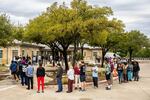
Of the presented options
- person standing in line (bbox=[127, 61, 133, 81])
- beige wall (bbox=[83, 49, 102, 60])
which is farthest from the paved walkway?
beige wall (bbox=[83, 49, 102, 60])

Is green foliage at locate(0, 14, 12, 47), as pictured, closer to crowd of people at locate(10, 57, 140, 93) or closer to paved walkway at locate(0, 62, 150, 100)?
crowd of people at locate(10, 57, 140, 93)

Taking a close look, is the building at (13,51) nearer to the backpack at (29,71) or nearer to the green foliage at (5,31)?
the green foliage at (5,31)

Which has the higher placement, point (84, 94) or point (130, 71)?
point (130, 71)

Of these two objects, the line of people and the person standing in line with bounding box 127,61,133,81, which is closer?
the line of people

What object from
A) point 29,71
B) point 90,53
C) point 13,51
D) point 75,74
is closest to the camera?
point 29,71

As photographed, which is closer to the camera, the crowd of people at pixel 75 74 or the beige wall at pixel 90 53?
the crowd of people at pixel 75 74

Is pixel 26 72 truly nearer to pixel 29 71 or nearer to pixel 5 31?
pixel 29 71

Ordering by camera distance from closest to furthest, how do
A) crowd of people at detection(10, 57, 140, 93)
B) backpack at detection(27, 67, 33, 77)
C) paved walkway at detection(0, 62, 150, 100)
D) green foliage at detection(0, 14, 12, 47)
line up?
paved walkway at detection(0, 62, 150, 100) → crowd of people at detection(10, 57, 140, 93) → backpack at detection(27, 67, 33, 77) → green foliage at detection(0, 14, 12, 47)

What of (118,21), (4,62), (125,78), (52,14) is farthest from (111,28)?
(4,62)

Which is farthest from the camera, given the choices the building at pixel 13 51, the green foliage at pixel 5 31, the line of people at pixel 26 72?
the building at pixel 13 51

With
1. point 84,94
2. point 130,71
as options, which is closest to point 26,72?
point 84,94

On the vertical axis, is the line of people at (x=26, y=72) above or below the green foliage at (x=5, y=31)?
below

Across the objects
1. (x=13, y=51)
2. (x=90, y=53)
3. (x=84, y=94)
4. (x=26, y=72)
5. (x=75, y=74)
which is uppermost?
(x=90, y=53)

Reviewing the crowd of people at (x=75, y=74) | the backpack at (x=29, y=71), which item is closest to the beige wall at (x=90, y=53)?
the crowd of people at (x=75, y=74)
